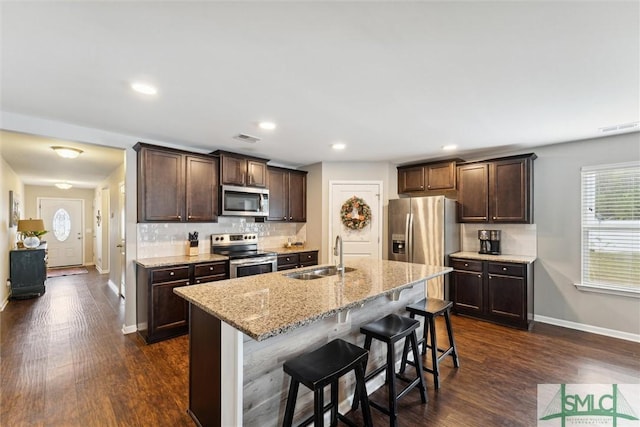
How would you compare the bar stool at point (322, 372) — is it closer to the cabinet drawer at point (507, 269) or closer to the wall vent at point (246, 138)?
the wall vent at point (246, 138)

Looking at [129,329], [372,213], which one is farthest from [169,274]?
[372,213]

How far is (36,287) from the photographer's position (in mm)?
5199

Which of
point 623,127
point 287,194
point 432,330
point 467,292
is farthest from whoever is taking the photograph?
point 287,194

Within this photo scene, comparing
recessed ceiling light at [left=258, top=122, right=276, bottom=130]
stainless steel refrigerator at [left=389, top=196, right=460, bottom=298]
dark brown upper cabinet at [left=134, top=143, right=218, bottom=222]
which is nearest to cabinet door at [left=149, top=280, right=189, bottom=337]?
dark brown upper cabinet at [left=134, top=143, right=218, bottom=222]

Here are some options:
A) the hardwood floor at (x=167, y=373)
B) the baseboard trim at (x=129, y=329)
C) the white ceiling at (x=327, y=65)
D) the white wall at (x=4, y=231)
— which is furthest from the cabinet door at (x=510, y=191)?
the white wall at (x=4, y=231)

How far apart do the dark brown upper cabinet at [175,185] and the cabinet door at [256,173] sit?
502 millimetres

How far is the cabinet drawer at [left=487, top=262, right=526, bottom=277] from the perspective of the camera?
3.69m

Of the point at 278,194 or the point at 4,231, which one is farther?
the point at 278,194

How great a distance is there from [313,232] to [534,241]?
3.32 m

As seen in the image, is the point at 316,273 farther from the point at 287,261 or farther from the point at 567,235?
the point at 567,235

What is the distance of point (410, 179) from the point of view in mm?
4914

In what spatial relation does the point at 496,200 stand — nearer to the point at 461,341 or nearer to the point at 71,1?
the point at 461,341

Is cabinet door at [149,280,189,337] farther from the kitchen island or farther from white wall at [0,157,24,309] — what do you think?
white wall at [0,157,24,309]

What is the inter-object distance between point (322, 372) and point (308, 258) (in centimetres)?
345
